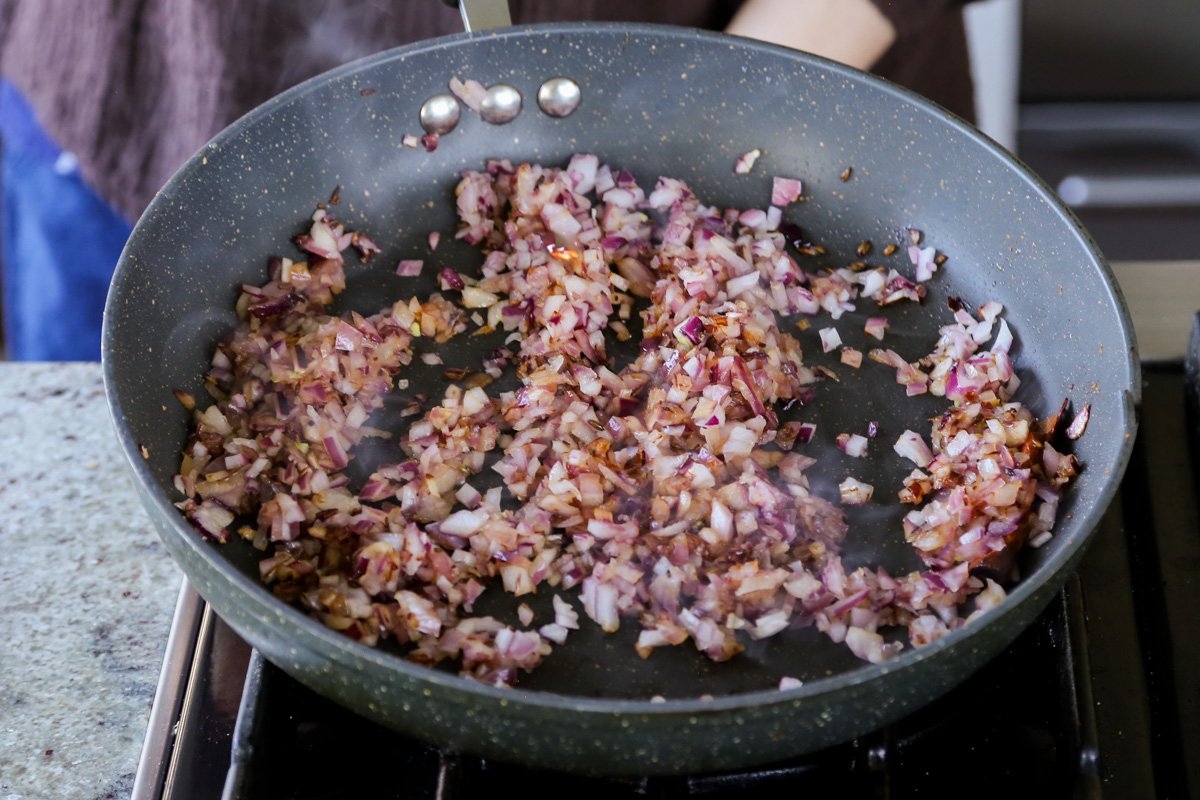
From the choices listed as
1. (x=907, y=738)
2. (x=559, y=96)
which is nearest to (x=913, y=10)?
(x=559, y=96)

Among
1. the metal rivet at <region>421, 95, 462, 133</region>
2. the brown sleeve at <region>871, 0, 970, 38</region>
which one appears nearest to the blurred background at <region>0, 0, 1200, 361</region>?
the brown sleeve at <region>871, 0, 970, 38</region>

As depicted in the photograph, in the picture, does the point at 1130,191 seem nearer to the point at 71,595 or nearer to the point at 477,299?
the point at 477,299

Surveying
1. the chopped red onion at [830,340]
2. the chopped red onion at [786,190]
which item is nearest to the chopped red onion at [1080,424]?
the chopped red onion at [830,340]

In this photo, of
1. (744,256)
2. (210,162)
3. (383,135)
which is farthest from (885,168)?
(210,162)

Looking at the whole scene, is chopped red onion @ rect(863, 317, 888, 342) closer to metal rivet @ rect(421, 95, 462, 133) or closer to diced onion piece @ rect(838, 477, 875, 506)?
diced onion piece @ rect(838, 477, 875, 506)

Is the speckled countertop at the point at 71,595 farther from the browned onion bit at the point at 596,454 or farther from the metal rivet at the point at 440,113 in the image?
the metal rivet at the point at 440,113
